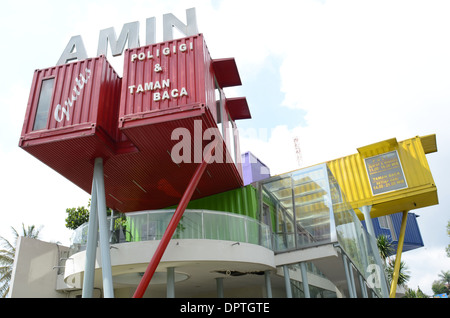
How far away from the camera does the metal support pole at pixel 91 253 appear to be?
1183cm

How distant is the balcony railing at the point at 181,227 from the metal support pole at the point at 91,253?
59 cm

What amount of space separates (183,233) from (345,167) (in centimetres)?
1068

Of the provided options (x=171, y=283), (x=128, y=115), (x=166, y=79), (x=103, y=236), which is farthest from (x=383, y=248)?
(x=128, y=115)

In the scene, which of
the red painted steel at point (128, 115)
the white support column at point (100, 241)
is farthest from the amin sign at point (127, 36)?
the white support column at point (100, 241)

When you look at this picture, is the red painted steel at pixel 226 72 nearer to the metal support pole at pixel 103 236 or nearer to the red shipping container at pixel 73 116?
the red shipping container at pixel 73 116

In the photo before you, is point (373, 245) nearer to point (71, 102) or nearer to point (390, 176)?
point (390, 176)

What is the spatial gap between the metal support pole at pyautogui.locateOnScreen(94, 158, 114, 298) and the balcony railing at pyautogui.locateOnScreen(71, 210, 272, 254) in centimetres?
69

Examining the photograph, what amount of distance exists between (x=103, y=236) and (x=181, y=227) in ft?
8.10

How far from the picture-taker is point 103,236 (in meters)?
11.9

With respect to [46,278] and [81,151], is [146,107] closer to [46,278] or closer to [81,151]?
[81,151]

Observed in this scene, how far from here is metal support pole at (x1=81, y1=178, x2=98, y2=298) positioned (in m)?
11.8

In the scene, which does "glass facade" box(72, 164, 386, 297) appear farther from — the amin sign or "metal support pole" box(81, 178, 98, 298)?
the amin sign

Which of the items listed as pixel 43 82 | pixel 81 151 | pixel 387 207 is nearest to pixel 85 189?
pixel 81 151

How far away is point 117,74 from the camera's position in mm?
14859
